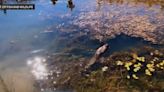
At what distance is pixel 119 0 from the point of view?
1820 centimetres

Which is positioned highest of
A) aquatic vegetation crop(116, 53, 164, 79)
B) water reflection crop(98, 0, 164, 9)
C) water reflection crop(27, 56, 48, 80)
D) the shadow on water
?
water reflection crop(98, 0, 164, 9)

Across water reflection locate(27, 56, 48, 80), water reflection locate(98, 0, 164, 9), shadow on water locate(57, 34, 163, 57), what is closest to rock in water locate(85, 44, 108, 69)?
shadow on water locate(57, 34, 163, 57)

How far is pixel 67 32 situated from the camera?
1388 cm

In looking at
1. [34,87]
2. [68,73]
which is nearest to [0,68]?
[34,87]

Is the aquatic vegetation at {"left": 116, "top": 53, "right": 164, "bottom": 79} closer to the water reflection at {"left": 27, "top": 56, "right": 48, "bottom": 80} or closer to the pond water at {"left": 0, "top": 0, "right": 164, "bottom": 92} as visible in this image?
the pond water at {"left": 0, "top": 0, "right": 164, "bottom": 92}

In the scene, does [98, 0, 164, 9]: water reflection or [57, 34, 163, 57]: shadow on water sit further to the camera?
[98, 0, 164, 9]: water reflection

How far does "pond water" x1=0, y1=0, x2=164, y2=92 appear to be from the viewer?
11141 millimetres

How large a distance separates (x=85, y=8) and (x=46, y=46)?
5316mm

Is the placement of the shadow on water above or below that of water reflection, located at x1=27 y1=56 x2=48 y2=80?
above

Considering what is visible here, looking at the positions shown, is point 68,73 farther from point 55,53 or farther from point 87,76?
point 55,53

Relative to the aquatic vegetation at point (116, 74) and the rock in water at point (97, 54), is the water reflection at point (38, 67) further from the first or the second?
the rock in water at point (97, 54)

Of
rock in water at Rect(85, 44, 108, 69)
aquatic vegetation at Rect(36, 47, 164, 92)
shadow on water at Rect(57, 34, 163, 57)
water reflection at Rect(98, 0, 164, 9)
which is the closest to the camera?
aquatic vegetation at Rect(36, 47, 164, 92)

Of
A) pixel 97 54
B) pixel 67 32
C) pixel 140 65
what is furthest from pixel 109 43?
pixel 67 32

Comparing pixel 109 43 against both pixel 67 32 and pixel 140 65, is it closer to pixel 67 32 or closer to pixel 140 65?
pixel 140 65
